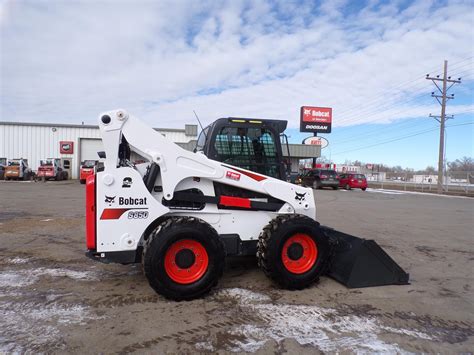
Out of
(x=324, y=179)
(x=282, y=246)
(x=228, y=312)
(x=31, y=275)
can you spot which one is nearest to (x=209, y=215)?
(x=282, y=246)

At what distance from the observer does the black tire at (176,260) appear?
4.12m

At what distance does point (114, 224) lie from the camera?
4273 mm

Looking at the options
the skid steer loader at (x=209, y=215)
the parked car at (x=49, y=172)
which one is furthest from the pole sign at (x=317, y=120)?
the skid steer loader at (x=209, y=215)

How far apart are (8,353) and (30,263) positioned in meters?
3.03

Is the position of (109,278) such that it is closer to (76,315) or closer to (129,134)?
(76,315)

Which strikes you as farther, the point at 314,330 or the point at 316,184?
the point at 316,184

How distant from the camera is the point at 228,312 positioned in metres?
4.02

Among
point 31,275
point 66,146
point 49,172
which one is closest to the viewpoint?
point 31,275

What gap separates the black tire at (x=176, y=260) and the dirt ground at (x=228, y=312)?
0.57 feet

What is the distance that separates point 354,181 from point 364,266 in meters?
26.3

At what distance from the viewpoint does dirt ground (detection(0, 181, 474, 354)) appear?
132 inches

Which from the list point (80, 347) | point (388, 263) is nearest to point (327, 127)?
point (388, 263)

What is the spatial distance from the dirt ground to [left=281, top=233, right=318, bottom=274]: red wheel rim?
1.07 ft

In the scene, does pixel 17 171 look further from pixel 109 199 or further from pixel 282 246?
pixel 282 246
